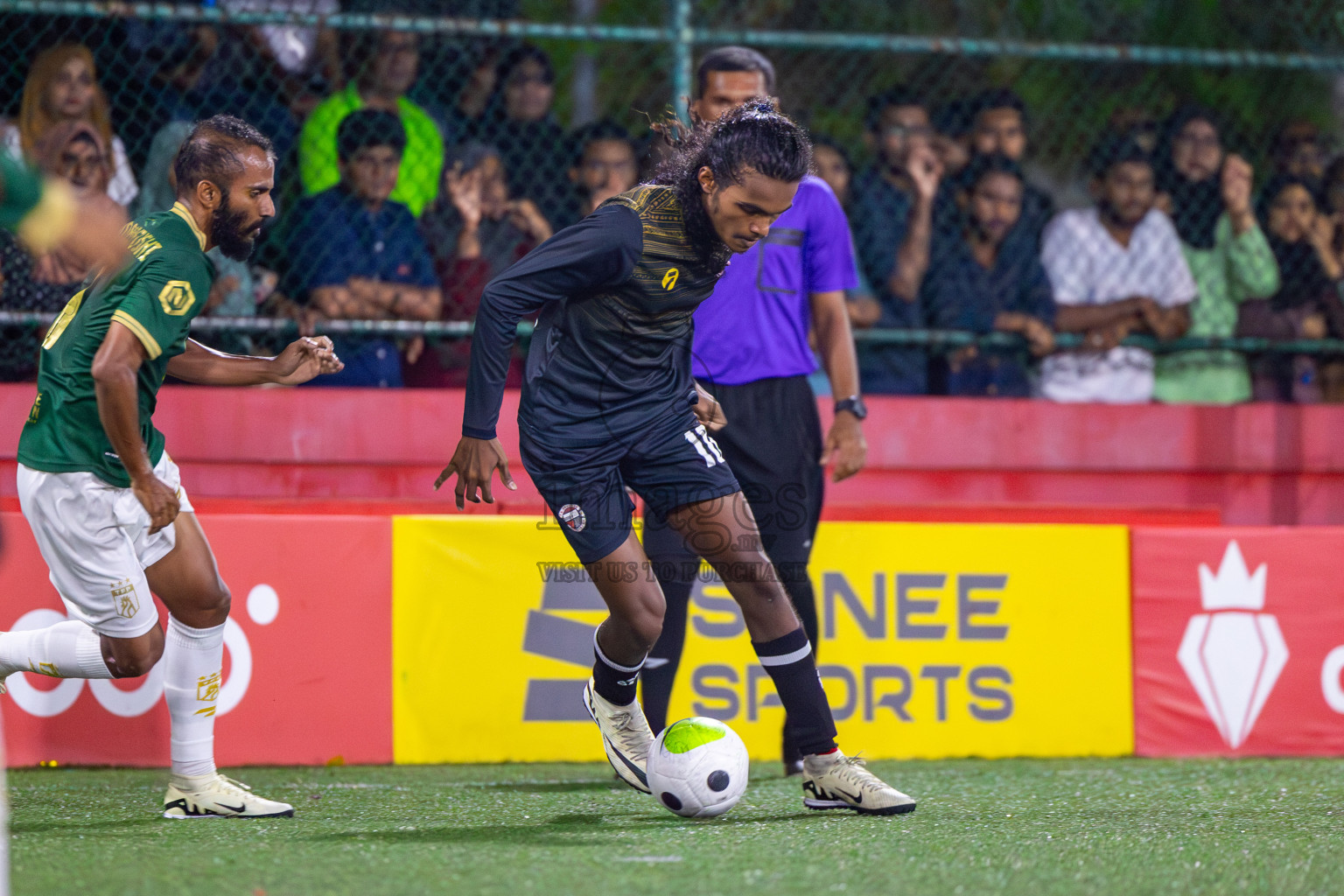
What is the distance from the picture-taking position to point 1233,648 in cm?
558

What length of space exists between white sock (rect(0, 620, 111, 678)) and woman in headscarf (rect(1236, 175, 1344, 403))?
5440mm

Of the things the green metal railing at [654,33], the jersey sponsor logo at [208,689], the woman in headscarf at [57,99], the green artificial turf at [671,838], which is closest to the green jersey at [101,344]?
the jersey sponsor logo at [208,689]

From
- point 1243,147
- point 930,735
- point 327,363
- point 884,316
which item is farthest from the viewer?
point 1243,147

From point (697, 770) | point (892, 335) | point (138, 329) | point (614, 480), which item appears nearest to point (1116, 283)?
point (892, 335)

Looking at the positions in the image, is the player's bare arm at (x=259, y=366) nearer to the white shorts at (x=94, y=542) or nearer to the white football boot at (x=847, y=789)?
the white shorts at (x=94, y=542)

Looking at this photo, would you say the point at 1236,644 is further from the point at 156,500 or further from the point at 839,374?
the point at 156,500

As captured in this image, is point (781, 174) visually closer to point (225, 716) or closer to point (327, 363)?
point (327, 363)

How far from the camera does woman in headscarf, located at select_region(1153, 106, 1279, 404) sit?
6.84m

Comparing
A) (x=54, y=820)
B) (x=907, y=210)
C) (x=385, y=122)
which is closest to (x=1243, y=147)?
(x=907, y=210)

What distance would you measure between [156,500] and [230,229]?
0.77 metres

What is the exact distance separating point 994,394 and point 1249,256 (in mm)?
1514

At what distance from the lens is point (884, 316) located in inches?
263

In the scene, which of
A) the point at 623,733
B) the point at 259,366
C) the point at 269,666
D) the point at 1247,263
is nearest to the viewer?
the point at 259,366

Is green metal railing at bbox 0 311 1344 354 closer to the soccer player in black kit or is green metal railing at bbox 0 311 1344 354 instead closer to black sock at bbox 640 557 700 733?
black sock at bbox 640 557 700 733
